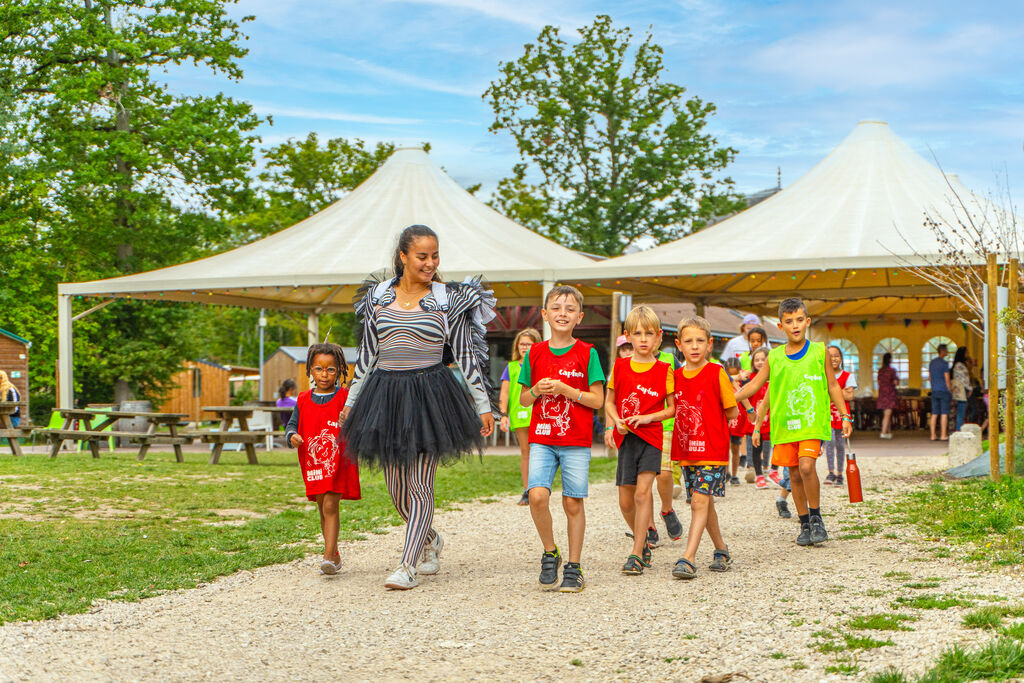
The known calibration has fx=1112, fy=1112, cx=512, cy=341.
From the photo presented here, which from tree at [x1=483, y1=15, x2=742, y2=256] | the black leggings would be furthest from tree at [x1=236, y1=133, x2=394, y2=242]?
the black leggings

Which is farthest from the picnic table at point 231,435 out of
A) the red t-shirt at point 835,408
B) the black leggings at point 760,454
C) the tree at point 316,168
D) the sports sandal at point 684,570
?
the tree at point 316,168

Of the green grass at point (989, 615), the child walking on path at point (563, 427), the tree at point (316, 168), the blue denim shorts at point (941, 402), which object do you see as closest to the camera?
the green grass at point (989, 615)

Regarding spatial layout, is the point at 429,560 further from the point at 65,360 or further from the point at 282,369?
the point at 282,369

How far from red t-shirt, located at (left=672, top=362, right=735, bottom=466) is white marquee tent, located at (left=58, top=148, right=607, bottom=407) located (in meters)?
11.6

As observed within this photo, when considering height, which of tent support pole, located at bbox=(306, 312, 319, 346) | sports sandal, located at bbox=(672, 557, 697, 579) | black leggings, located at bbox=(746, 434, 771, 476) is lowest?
sports sandal, located at bbox=(672, 557, 697, 579)

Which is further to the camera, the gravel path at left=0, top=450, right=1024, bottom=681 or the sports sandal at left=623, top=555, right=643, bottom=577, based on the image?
the sports sandal at left=623, top=555, right=643, bottom=577

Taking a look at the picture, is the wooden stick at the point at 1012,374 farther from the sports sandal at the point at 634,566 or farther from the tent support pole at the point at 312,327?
the tent support pole at the point at 312,327

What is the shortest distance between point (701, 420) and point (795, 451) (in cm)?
108

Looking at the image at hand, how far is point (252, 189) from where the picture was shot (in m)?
29.7

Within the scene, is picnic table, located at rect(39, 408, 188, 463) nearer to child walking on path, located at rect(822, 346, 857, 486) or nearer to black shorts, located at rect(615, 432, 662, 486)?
child walking on path, located at rect(822, 346, 857, 486)

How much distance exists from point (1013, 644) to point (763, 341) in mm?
6009

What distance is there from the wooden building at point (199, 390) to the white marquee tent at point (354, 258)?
17.8 meters

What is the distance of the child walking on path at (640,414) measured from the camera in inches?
239

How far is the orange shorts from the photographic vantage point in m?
6.94
